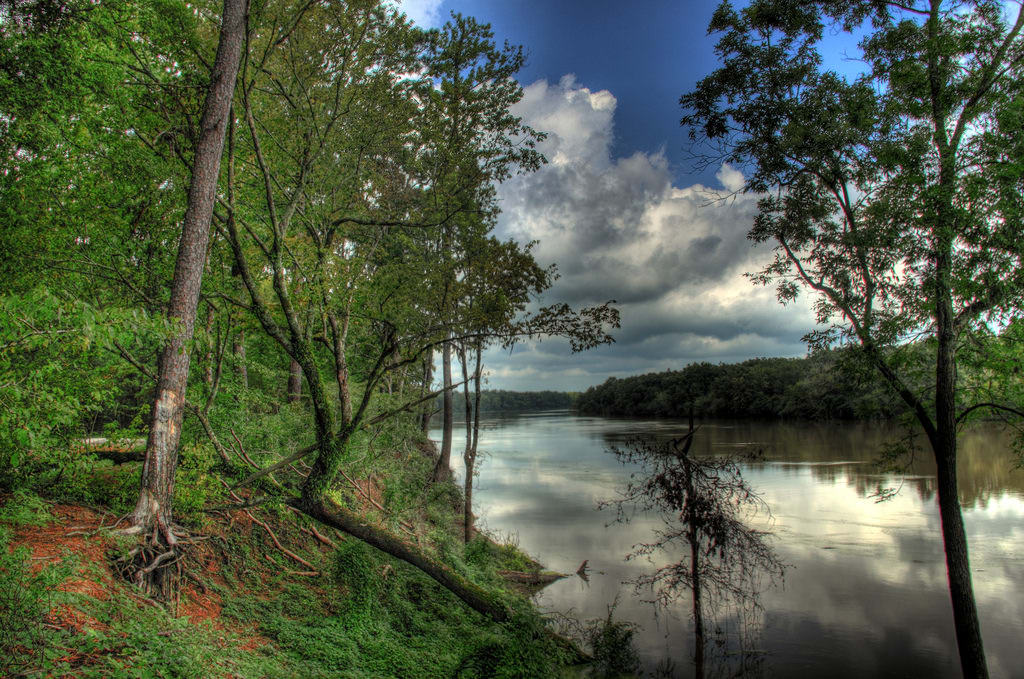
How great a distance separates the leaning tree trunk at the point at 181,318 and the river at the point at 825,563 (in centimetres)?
915

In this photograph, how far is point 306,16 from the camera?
8312 mm

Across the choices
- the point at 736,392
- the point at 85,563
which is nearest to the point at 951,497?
the point at 85,563

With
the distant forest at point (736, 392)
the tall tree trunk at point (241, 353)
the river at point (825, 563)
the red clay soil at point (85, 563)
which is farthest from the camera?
the distant forest at point (736, 392)

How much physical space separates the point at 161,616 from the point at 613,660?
817 cm

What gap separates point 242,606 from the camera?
6.48 metres

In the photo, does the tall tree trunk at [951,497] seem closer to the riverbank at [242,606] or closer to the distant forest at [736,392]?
the riverbank at [242,606]

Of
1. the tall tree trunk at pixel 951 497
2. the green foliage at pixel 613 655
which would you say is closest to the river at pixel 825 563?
the tall tree trunk at pixel 951 497

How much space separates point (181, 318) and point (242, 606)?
3.74m

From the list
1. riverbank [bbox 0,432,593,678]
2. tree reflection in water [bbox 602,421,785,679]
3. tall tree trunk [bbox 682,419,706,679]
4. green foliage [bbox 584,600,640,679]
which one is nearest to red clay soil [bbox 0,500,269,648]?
riverbank [bbox 0,432,593,678]

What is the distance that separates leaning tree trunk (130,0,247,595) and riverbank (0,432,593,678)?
1.10 ft

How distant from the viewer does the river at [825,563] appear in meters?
11.3

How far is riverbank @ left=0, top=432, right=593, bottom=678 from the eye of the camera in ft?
12.3

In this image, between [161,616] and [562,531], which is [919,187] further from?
[562,531]

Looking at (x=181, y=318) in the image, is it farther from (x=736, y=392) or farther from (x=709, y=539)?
(x=736, y=392)
